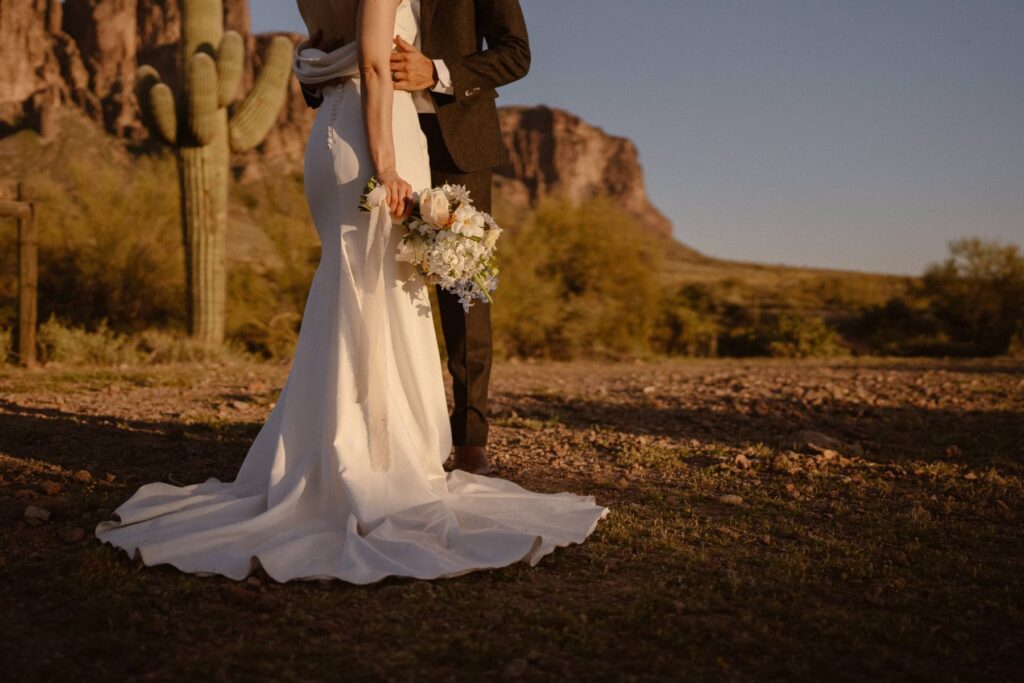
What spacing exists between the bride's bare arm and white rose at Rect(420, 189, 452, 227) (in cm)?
11

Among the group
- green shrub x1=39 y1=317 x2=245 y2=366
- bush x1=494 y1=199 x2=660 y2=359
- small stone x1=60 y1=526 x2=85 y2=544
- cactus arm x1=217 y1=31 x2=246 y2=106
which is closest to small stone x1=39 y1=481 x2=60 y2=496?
small stone x1=60 y1=526 x2=85 y2=544

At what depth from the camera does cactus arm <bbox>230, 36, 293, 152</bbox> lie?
1231cm

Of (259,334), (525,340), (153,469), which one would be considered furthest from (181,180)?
(153,469)

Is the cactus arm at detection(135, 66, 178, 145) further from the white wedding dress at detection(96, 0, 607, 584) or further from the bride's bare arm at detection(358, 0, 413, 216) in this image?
the bride's bare arm at detection(358, 0, 413, 216)

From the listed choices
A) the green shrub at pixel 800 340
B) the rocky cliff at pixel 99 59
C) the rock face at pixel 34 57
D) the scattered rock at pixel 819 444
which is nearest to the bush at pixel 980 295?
the green shrub at pixel 800 340

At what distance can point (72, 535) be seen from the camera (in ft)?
9.27

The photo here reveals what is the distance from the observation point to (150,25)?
3073 inches

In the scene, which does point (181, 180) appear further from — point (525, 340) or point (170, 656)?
point (170, 656)

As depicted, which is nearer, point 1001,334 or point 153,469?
point 153,469

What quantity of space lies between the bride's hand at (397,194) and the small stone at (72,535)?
5.45 ft

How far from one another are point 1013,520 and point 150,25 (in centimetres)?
8953

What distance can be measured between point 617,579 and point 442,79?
2267 mm

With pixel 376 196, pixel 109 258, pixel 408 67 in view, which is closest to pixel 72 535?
pixel 376 196

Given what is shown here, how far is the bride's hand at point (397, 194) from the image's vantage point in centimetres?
320
